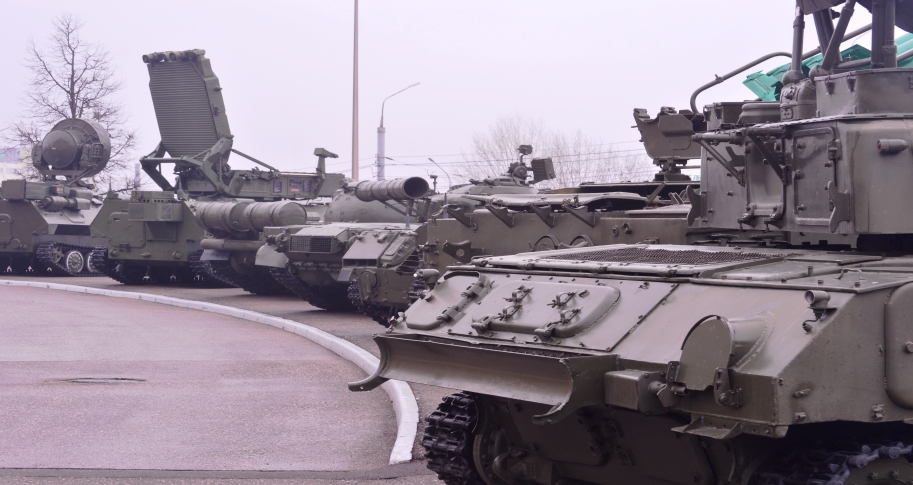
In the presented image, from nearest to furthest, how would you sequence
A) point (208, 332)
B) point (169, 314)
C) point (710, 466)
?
point (710, 466), point (208, 332), point (169, 314)

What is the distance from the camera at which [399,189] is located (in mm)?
16734

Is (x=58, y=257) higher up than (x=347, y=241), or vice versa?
(x=347, y=241)

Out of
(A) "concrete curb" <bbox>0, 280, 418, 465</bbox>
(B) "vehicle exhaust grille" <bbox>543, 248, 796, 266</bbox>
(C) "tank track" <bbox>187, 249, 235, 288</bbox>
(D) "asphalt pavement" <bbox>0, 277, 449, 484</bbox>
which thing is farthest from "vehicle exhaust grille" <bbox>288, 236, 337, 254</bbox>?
(B) "vehicle exhaust grille" <bbox>543, 248, 796, 266</bbox>

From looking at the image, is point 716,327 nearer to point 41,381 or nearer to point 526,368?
point 526,368

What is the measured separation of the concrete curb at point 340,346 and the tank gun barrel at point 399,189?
2330mm

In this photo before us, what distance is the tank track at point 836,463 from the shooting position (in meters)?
4.46

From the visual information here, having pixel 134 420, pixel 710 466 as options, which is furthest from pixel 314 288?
pixel 710 466

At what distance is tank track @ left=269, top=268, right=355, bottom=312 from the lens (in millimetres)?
18766

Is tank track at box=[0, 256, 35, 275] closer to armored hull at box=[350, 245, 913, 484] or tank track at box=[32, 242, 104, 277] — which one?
tank track at box=[32, 242, 104, 277]

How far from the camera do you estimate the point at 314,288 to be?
61.8ft

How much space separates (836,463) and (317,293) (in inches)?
587

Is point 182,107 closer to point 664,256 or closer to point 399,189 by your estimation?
point 399,189

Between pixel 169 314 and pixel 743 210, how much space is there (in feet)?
44.5

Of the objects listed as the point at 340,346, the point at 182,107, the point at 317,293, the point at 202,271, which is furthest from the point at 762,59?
the point at 182,107
